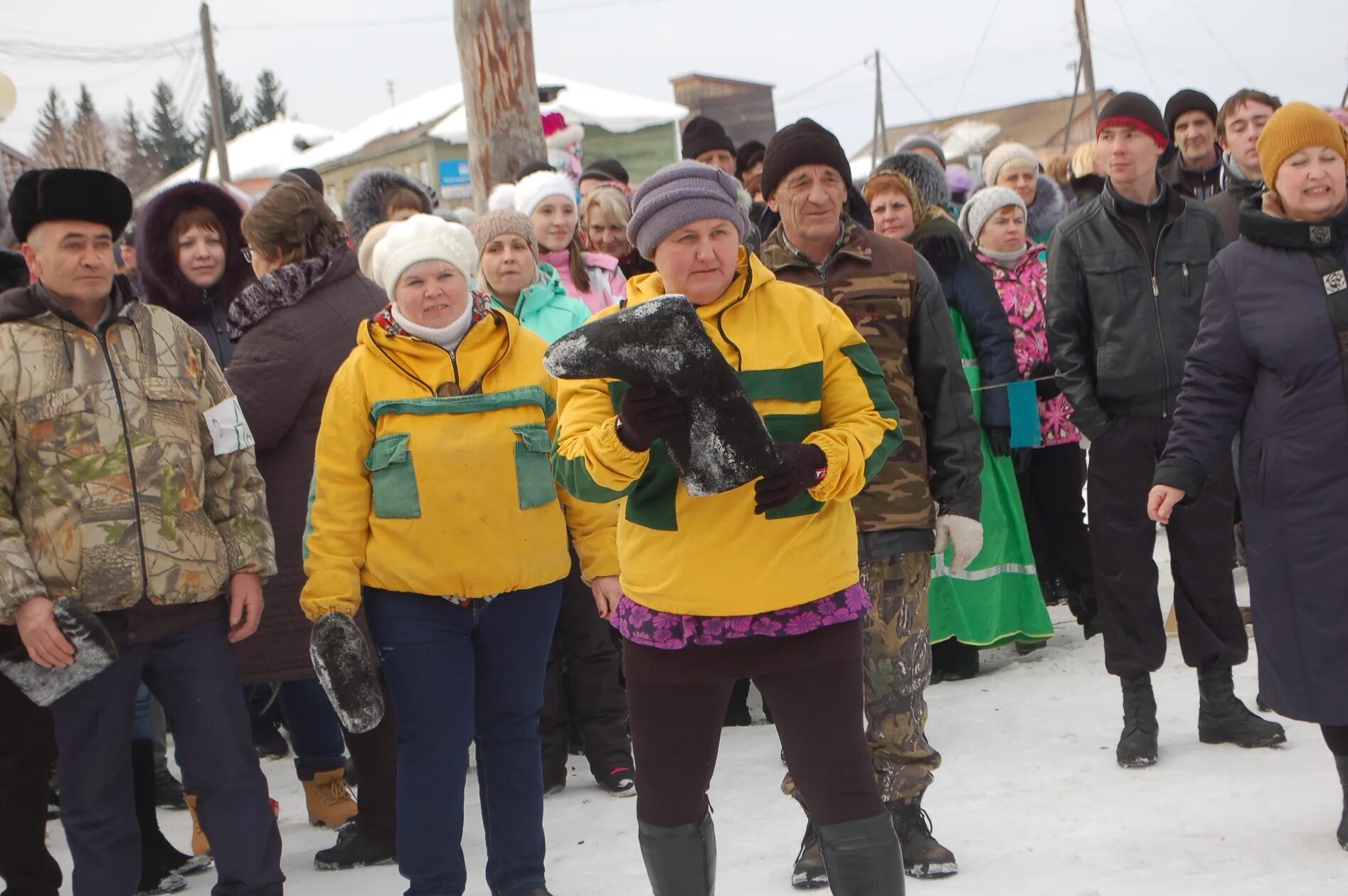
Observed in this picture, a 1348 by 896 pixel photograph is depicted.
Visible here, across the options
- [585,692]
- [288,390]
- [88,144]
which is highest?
[88,144]

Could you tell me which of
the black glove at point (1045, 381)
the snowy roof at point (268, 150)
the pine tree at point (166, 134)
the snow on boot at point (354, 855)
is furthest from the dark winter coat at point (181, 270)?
the pine tree at point (166, 134)

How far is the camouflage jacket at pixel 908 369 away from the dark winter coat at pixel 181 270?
1950mm

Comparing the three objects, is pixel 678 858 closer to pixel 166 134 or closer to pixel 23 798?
pixel 23 798

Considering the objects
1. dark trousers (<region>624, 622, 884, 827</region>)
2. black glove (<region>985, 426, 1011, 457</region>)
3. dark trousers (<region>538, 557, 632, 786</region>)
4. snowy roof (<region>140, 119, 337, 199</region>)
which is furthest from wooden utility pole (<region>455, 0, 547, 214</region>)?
snowy roof (<region>140, 119, 337, 199</region>)

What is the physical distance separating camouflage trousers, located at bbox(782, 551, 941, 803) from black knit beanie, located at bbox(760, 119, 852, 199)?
3.59 feet

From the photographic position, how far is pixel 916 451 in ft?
13.3

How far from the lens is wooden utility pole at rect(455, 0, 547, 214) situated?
8.48m

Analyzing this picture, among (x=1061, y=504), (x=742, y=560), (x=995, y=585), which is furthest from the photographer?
(x=1061, y=504)

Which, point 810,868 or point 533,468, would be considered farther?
point 810,868

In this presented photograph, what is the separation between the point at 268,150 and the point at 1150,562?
115 ft

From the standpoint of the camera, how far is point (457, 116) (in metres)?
30.0

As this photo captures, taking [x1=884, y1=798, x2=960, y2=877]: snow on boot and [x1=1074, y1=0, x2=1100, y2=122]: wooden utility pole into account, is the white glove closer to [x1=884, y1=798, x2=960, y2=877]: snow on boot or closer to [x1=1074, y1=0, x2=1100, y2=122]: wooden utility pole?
[x1=884, y1=798, x2=960, y2=877]: snow on boot

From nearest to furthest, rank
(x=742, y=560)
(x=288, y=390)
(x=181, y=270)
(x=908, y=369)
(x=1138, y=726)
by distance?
(x=742, y=560), (x=908, y=369), (x=288, y=390), (x=181, y=270), (x=1138, y=726)

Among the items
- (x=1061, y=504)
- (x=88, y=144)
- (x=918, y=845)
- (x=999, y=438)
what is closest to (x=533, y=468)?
(x=918, y=845)
